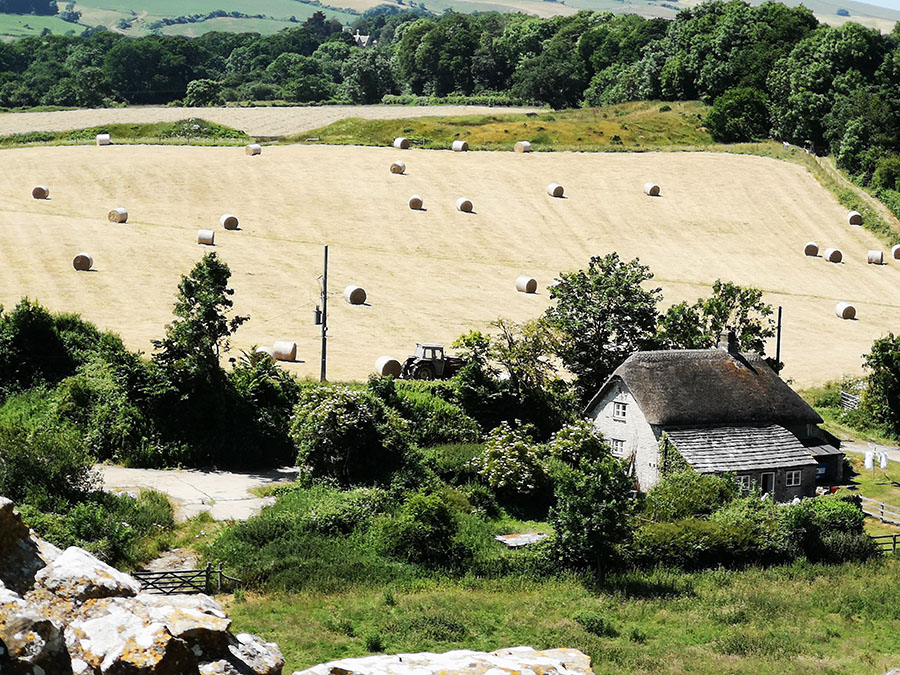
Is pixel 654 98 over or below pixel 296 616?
over

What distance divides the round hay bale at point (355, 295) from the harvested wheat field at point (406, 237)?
38cm

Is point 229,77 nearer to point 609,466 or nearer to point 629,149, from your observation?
point 629,149

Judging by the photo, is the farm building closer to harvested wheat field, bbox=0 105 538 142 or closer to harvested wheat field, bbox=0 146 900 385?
harvested wheat field, bbox=0 146 900 385

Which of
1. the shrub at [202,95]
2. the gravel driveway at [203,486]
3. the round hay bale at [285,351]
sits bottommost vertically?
the gravel driveway at [203,486]

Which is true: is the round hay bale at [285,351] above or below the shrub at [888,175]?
below

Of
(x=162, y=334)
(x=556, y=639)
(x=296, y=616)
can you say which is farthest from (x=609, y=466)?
(x=162, y=334)

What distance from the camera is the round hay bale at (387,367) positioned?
2002 inches

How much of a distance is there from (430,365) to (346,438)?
1041 cm

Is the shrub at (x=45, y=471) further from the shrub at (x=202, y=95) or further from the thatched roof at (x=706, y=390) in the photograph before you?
the shrub at (x=202, y=95)

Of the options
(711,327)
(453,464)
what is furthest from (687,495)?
(711,327)

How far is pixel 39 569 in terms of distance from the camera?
1772 centimetres

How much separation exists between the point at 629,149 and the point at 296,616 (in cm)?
7806

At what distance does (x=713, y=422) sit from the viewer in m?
44.1

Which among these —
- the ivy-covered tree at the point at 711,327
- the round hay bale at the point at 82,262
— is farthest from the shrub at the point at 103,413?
the ivy-covered tree at the point at 711,327
